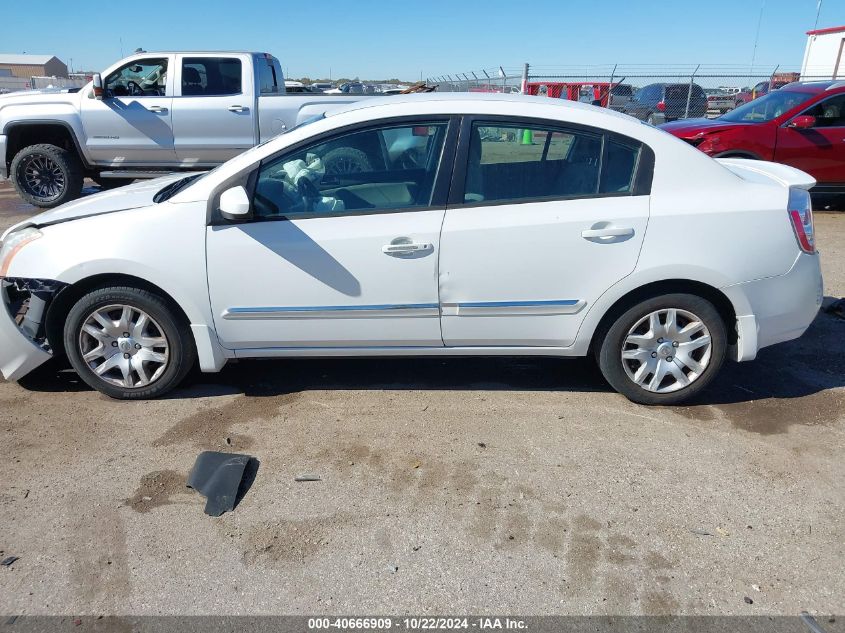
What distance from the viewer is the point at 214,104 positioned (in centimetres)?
929

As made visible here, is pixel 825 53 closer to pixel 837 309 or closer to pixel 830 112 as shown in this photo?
pixel 830 112

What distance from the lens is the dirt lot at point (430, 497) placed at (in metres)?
2.56

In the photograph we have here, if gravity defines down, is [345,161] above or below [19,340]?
above

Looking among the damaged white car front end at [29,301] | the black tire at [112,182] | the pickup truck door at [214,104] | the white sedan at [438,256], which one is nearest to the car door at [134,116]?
the pickup truck door at [214,104]

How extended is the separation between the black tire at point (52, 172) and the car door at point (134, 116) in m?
0.35

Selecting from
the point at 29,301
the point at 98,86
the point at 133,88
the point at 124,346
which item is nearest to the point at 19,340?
the point at 29,301

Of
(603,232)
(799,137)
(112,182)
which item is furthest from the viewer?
(112,182)

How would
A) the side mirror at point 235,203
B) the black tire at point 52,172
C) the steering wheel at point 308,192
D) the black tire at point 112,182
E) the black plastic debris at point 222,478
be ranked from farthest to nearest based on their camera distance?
the black tire at point 112,182 → the black tire at point 52,172 → the steering wheel at point 308,192 → the side mirror at point 235,203 → the black plastic debris at point 222,478

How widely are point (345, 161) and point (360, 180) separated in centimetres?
15

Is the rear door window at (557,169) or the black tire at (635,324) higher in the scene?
the rear door window at (557,169)

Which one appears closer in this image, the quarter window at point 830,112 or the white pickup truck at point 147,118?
the white pickup truck at point 147,118

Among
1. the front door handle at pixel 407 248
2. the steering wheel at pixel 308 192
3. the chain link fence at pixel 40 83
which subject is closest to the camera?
the front door handle at pixel 407 248

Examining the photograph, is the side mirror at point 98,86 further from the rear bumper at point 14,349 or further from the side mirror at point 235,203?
the side mirror at point 235,203

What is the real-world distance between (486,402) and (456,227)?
3.59ft
